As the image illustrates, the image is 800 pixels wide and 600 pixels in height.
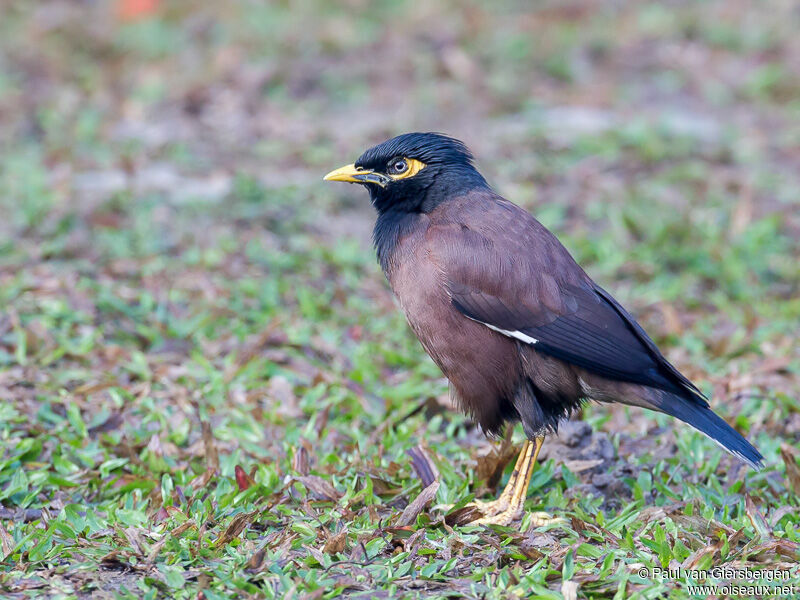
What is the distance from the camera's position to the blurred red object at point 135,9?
12.1m

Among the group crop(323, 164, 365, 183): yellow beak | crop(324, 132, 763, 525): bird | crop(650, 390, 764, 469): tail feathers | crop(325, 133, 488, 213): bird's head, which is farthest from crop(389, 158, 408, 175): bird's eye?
crop(650, 390, 764, 469): tail feathers

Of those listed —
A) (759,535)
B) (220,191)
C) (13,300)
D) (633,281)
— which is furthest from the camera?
(220,191)

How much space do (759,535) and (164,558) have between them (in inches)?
99.5

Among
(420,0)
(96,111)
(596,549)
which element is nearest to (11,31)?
(96,111)

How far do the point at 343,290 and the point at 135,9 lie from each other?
652cm

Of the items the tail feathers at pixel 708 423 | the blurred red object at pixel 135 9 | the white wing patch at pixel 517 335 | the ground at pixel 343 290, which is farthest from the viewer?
the blurred red object at pixel 135 9

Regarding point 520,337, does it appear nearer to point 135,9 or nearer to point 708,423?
point 708,423

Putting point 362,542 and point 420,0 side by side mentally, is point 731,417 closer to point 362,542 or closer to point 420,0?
point 362,542

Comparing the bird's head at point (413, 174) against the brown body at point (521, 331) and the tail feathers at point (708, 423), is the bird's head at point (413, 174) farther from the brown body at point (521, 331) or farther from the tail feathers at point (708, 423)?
the tail feathers at point (708, 423)

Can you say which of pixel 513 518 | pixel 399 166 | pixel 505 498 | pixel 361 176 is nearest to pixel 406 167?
pixel 399 166

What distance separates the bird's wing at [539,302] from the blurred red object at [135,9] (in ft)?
28.0

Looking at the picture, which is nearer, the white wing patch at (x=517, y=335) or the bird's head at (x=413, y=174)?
the white wing patch at (x=517, y=335)

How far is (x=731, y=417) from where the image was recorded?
5.73 meters

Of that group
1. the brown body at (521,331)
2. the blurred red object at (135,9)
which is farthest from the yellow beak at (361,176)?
the blurred red object at (135,9)
